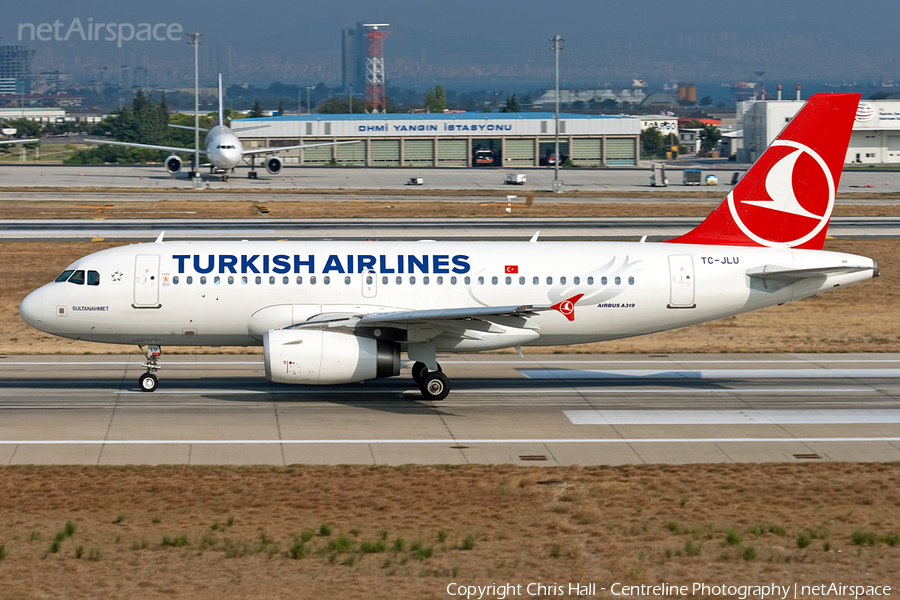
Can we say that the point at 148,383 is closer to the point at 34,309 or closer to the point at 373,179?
the point at 34,309

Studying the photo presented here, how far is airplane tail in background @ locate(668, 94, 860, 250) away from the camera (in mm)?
30516

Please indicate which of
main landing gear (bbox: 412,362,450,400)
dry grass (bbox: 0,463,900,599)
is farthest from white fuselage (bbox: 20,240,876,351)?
dry grass (bbox: 0,463,900,599)

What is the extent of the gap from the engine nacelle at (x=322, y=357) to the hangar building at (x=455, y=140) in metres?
132

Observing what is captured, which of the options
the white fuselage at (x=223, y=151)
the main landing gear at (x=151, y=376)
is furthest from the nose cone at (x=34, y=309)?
the white fuselage at (x=223, y=151)

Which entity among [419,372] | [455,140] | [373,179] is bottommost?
[419,372]

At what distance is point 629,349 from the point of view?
39.0 meters

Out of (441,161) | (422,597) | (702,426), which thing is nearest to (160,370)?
(702,426)

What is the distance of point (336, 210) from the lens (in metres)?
77.2

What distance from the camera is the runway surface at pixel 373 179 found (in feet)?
346

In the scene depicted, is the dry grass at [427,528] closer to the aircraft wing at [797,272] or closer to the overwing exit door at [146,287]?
the overwing exit door at [146,287]

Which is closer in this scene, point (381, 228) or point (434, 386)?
point (434, 386)

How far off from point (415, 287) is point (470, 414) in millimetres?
4452

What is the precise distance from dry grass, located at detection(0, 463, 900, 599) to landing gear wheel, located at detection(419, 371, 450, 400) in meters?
6.98

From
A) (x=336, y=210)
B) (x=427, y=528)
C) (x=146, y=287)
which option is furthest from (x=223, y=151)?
(x=427, y=528)
